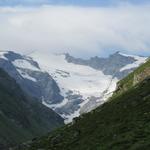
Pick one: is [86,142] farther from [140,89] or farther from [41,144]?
[140,89]

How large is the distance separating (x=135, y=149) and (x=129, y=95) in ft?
59.4

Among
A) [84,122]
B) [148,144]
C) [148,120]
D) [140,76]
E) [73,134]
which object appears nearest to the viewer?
[148,144]

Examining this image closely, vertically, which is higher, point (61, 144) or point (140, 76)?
point (61, 144)

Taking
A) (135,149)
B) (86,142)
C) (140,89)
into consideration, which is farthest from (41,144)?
(135,149)

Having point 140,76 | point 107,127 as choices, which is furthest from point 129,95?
point 140,76

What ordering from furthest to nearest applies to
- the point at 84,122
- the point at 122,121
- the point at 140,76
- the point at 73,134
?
the point at 140,76 < the point at 84,122 < the point at 73,134 < the point at 122,121

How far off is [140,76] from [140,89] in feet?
146

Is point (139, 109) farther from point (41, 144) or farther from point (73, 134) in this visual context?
point (41, 144)

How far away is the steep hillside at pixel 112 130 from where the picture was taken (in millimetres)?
39581

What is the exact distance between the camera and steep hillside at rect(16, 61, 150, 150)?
39.6 metres

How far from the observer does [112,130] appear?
Answer: 144 feet

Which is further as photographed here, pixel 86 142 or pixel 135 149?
pixel 86 142

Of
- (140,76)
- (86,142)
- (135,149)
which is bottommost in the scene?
(140,76)

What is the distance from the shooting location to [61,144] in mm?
46344
